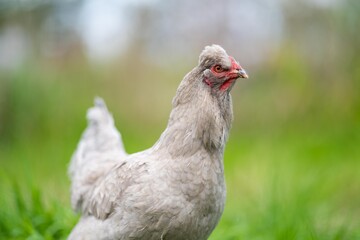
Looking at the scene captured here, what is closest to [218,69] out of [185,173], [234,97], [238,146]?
[185,173]

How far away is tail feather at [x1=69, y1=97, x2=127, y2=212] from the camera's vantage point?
3.72 metres

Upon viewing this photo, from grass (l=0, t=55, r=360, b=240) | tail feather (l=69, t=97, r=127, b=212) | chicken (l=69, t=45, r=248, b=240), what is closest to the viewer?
chicken (l=69, t=45, r=248, b=240)

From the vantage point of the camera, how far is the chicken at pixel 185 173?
8.89ft

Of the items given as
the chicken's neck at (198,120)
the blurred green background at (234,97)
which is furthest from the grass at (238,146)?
the chicken's neck at (198,120)

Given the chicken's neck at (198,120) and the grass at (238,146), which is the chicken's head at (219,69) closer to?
Result: the chicken's neck at (198,120)

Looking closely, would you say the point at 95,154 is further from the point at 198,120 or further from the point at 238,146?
the point at 238,146

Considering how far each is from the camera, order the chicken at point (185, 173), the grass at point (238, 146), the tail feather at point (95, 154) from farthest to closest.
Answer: the grass at point (238, 146), the tail feather at point (95, 154), the chicken at point (185, 173)

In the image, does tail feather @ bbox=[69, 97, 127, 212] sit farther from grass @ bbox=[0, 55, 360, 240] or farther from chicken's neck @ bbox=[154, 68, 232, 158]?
chicken's neck @ bbox=[154, 68, 232, 158]

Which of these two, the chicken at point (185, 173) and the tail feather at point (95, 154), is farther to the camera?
the tail feather at point (95, 154)

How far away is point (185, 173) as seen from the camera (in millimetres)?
2742

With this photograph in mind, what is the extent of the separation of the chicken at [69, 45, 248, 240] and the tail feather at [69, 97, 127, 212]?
0.71m

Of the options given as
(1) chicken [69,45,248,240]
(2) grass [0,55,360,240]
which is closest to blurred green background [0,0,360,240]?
(2) grass [0,55,360,240]

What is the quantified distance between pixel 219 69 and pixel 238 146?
21.0 feet

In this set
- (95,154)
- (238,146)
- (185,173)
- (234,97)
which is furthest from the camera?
(234,97)
